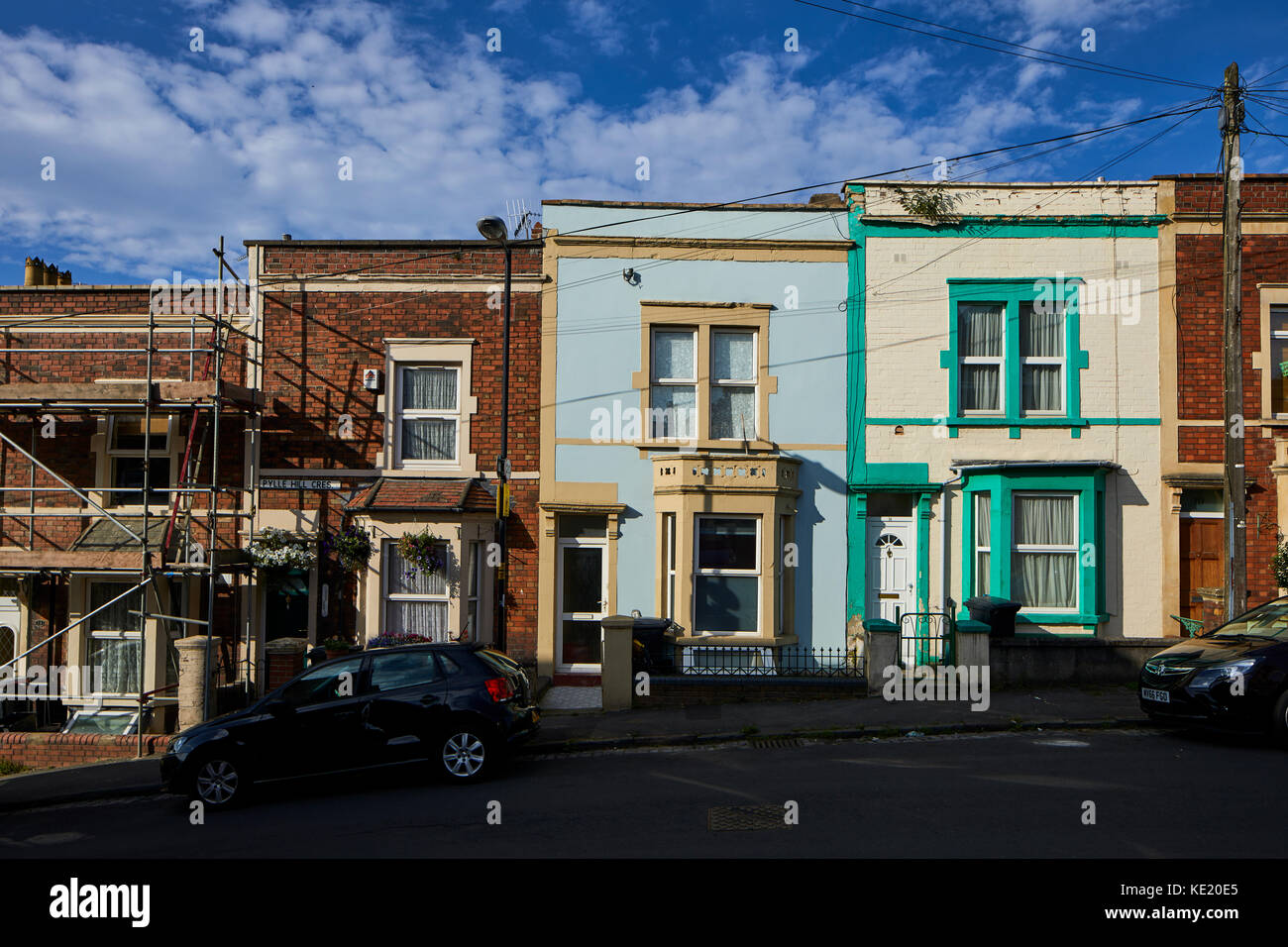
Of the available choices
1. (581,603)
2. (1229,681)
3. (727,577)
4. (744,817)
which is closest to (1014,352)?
(727,577)

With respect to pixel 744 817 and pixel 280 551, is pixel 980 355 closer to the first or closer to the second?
pixel 744 817

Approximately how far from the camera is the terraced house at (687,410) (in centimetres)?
1376

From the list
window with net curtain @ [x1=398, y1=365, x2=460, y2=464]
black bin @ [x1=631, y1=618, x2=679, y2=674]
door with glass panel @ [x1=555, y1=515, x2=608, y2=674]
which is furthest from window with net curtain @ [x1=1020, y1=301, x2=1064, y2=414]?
window with net curtain @ [x1=398, y1=365, x2=460, y2=464]

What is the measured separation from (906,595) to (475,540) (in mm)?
6639

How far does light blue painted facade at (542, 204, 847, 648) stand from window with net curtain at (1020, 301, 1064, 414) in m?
2.77

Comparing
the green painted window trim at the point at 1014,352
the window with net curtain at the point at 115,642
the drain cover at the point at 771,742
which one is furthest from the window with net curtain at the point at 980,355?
the window with net curtain at the point at 115,642

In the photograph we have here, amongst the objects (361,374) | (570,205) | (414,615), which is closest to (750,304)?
(570,205)

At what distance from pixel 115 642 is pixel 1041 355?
15.2m

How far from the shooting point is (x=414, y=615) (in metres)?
14.0

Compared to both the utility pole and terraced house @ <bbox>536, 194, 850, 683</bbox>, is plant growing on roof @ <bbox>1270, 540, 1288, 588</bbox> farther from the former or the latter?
terraced house @ <bbox>536, 194, 850, 683</bbox>

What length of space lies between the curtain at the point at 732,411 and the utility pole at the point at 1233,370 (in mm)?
6316

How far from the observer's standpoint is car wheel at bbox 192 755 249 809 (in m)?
8.98

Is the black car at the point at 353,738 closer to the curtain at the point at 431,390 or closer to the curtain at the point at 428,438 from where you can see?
the curtain at the point at 428,438

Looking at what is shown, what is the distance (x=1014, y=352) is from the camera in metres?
13.9
